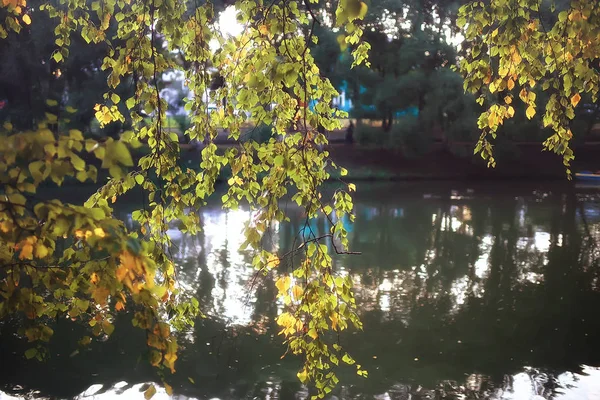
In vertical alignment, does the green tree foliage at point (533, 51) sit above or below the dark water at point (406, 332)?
above

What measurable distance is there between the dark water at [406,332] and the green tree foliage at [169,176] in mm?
342

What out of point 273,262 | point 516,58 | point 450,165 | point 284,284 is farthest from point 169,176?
point 450,165

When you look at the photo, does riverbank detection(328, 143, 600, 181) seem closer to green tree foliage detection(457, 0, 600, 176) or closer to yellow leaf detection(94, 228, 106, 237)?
green tree foliage detection(457, 0, 600, 176)

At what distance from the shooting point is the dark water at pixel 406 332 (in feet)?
15.0

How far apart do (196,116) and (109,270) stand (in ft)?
3.16

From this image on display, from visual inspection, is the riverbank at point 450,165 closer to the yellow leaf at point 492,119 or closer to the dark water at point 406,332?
the dark water at point 406,332

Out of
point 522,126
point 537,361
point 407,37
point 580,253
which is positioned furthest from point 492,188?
point 537,361

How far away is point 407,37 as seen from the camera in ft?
60.1

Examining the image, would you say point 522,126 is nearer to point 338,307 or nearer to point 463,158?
point 463,158

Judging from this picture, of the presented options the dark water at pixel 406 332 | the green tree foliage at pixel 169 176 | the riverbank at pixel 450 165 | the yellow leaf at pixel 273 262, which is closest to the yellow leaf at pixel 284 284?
the green tree foliage at pixel 169 176

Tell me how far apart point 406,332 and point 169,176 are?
3.83 meters

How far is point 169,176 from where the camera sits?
2418mm

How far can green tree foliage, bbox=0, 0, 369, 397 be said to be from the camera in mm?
1318

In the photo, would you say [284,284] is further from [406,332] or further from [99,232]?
[406,332]
